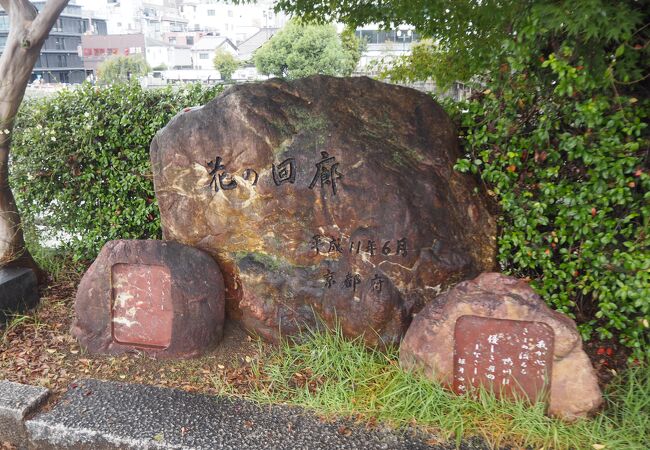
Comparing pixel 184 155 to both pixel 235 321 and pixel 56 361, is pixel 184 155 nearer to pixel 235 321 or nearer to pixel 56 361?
pixel 235 321

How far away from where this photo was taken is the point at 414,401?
10.9ft

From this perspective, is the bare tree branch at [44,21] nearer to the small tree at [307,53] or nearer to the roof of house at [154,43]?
the small tree at [307,53]

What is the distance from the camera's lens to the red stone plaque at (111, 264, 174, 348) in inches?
156

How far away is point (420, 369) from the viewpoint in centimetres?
339

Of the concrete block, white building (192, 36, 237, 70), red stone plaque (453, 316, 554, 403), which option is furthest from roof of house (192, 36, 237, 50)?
red stone plaque (453, 316, 554, 403)

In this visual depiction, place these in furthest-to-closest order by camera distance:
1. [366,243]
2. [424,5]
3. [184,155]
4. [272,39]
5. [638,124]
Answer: [272,39], [424,5], [184,155], [366,243], [638,124]

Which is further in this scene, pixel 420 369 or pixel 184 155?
pixel 184 155

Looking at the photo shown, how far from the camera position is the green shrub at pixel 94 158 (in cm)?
525

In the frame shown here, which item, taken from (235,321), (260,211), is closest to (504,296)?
(260,211)

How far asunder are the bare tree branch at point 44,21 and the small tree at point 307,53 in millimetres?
19044

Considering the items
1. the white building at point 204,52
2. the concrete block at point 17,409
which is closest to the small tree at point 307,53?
the concrete block at point 17,409

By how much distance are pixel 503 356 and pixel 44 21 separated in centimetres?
460

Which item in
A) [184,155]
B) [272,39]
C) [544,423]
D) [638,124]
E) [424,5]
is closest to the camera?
[544,423]

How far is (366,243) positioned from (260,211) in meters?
0.83
